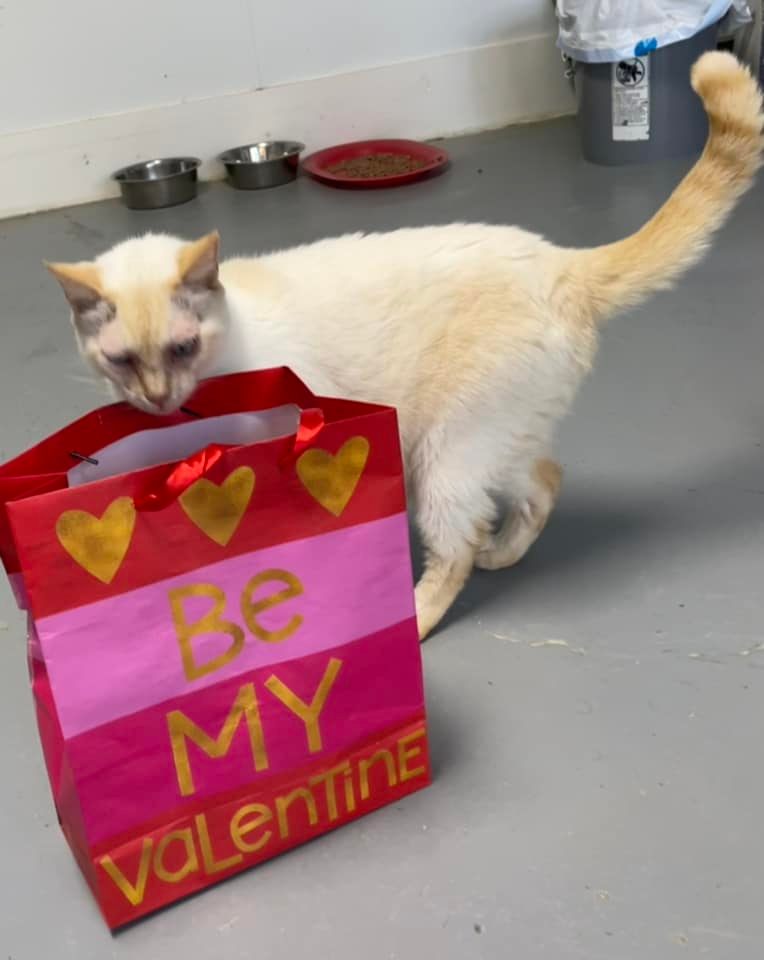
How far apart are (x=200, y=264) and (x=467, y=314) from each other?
1.15ft

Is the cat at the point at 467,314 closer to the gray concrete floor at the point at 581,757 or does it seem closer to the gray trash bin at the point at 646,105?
the gray concrete floor at the point at 581,757

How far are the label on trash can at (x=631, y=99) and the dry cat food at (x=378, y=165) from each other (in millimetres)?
607

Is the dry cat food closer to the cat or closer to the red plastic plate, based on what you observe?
the red plastic plate

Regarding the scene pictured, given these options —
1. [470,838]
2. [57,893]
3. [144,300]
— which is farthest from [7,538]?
[470,838]

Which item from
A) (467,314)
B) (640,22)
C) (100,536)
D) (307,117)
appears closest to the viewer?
(100,536)

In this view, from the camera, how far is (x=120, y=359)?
104cm

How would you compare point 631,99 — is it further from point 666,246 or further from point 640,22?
point 666,246

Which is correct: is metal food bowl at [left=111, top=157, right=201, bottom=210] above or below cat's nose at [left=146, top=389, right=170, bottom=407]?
below

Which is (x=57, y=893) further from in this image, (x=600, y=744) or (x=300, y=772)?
(x=600, y=744)

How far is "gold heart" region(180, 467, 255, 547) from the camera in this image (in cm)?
85

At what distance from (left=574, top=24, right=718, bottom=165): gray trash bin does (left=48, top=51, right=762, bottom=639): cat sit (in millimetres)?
1790

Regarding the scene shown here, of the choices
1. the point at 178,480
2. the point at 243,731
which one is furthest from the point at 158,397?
the point at 243,731

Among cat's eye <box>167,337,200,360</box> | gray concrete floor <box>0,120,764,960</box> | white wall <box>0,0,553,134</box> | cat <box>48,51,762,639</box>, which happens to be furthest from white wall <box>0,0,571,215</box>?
cat's eye <box>167,337,200,360</box>

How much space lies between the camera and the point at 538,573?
1436 mm
